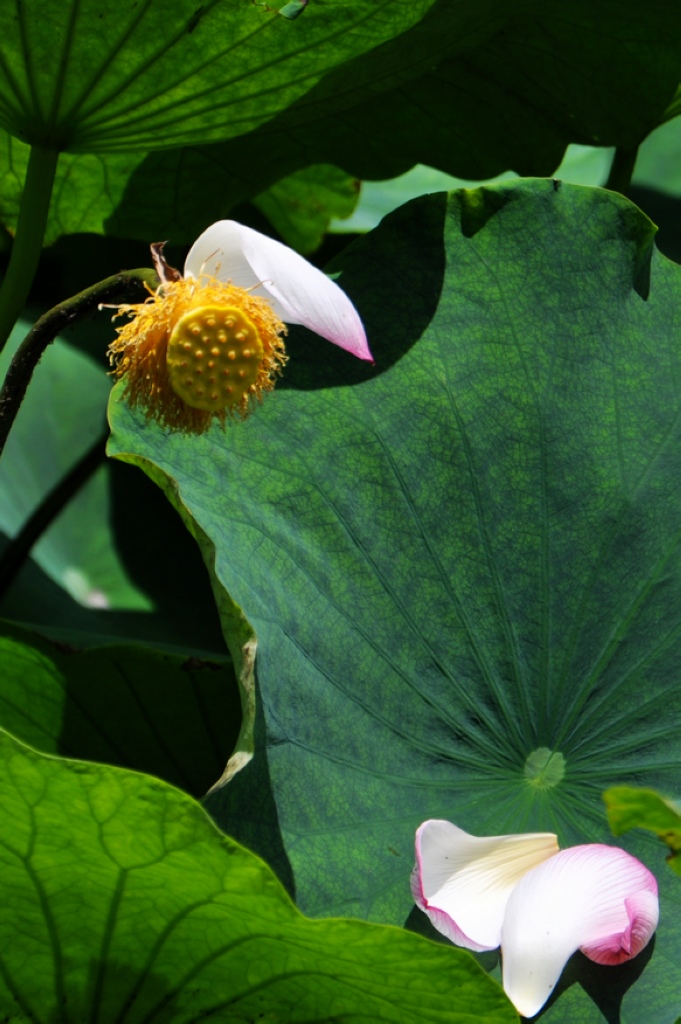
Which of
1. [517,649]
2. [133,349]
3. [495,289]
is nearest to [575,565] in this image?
[517,649]

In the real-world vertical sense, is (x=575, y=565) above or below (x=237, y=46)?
below

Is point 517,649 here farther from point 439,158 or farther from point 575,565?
point 439,158

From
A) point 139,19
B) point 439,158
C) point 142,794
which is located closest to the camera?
point 142,794

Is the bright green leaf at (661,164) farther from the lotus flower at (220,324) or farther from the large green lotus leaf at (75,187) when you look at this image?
the lotus flower at (220,324)

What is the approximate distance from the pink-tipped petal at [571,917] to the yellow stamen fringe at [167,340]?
0.36 m

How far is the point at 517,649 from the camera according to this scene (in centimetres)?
81

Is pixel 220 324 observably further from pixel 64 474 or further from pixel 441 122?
pixel 64 474

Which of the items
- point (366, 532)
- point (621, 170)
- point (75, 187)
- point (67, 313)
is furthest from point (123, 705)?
point (621, 170)

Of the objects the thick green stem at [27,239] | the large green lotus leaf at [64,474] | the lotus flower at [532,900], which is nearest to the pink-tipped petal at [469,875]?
the lotus flower at [532,900]

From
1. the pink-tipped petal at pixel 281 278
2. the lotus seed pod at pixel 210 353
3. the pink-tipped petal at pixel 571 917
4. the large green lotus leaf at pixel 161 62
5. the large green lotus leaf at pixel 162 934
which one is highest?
the large green lotus leaf at pixel 161 62

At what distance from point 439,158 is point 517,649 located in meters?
0.46

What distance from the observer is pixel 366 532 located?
0.80 m

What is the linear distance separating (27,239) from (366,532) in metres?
0.32

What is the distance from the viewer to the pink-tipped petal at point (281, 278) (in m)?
0.60
